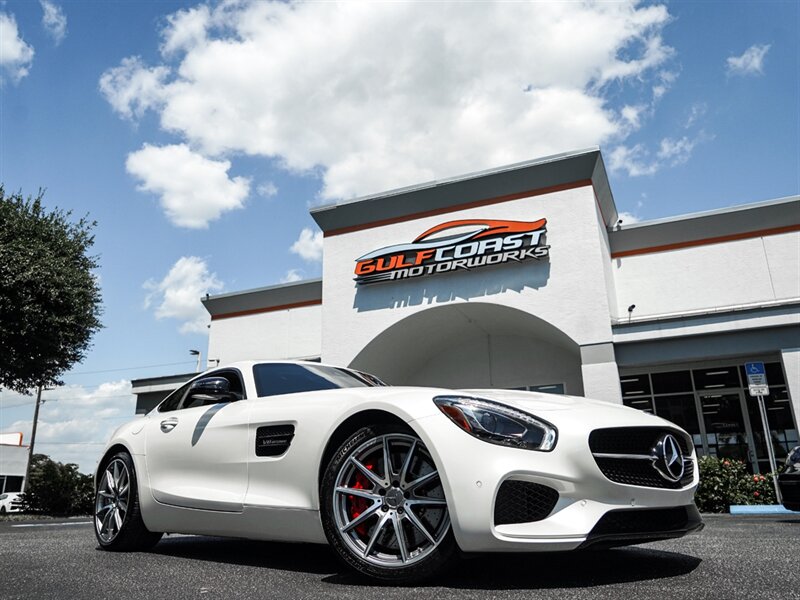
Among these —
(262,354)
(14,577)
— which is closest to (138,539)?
(14,577)

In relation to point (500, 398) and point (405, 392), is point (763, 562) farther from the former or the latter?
point (405, 392)

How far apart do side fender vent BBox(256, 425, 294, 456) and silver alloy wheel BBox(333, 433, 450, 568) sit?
52 cm

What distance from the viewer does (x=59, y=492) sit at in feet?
55.6

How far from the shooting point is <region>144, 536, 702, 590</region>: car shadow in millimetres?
2742

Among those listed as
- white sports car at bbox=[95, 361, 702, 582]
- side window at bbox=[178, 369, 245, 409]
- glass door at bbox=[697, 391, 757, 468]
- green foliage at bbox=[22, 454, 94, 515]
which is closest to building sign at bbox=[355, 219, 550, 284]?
glass door at bbox=[697, 391, 757, 468]

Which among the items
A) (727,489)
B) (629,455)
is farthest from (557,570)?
(727,489)

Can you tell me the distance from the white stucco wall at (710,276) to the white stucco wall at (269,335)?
9028 mm

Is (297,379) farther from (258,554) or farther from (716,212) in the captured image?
(716,212)

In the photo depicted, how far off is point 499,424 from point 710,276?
554 inches

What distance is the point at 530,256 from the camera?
1436 cm

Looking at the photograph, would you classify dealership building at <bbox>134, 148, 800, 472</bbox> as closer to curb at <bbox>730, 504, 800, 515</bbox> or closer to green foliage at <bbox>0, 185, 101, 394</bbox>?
curb at <bbox>730, 504, 800, 515</bbox>

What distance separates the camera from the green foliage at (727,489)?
36.6 feet

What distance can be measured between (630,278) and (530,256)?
3048 millimetres

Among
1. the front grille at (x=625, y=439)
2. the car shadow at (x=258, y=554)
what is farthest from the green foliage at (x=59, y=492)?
the front grille at (x=625, y=439)
